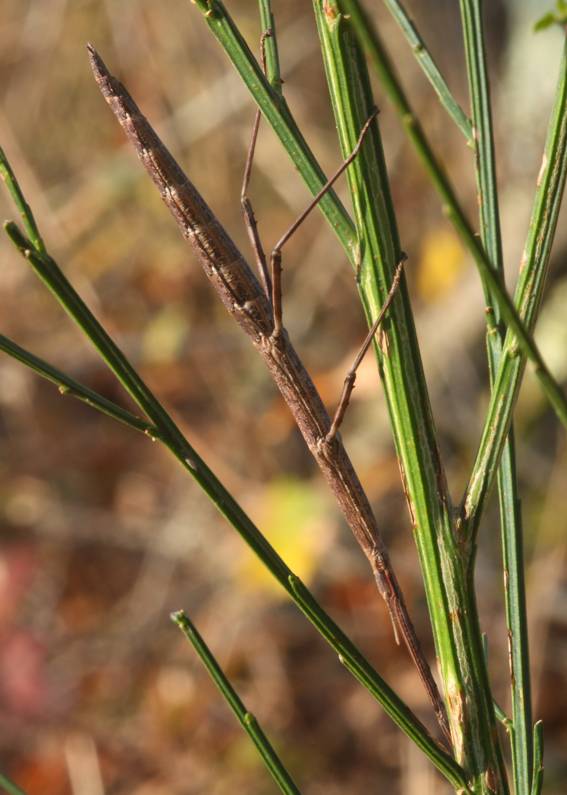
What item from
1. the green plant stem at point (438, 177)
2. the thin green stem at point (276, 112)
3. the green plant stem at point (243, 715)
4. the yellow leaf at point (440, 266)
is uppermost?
the yellow leaf at point (440, 266)

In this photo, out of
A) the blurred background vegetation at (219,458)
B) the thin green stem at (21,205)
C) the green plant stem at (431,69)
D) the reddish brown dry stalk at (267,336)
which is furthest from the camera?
the blurred background vegetation at (219,458)

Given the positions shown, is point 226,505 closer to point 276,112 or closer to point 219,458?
point 276,112

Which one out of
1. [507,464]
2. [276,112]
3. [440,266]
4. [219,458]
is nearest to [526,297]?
[507,464]

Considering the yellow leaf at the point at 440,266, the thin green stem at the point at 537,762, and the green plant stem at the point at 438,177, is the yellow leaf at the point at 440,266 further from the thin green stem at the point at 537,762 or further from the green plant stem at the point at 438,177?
the green plant stem at the point at 438,177

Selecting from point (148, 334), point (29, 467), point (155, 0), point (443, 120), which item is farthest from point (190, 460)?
point (155, 0)

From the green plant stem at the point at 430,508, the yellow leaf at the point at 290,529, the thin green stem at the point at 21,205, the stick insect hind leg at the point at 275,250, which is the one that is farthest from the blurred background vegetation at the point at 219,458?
the thin green stem at the point at 21,205

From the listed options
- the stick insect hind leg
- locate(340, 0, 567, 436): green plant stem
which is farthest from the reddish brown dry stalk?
locate(340, 0, 567, 436): green plant stem
